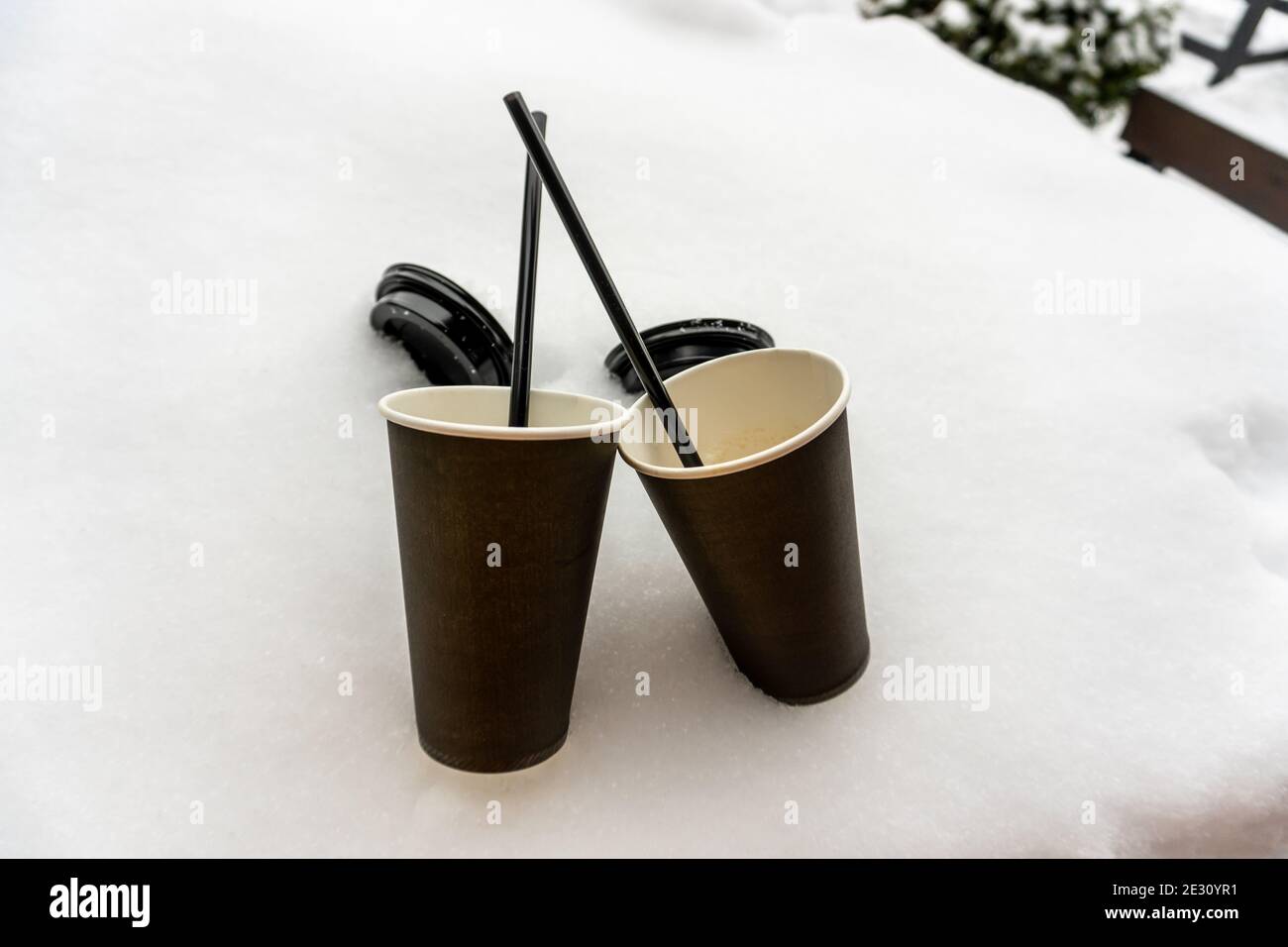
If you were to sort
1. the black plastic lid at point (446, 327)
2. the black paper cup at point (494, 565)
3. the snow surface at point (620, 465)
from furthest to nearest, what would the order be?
the black plastic lid at point (446, 327) → the snow surface at point (620, 465) → the black paper cup at point (494, 565)

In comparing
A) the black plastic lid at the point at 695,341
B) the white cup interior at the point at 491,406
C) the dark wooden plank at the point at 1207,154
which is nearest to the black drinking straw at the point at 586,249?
the white cup interior at the point at 491,406

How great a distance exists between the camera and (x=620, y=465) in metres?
0.97

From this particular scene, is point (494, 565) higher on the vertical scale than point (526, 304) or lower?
lower

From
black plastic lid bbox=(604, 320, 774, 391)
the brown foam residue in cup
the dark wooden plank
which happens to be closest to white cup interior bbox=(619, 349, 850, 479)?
the brown foam residue in cup

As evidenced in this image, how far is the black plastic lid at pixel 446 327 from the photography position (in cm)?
90

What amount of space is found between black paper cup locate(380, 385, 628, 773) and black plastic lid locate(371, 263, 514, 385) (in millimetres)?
138

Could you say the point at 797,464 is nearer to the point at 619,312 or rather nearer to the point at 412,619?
the point at 619,312

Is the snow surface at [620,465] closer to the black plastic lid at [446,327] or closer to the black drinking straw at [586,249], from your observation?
the black plastic lid at [446,327]

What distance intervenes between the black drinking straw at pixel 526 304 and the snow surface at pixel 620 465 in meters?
0.19

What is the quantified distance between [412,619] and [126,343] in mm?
420

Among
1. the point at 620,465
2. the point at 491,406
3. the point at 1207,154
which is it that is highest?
the point at 1207,154

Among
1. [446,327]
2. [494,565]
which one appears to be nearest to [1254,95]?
[446,327]

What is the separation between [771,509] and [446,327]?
0.36 metres

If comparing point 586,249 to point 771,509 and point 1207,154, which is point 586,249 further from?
point 1207,154
